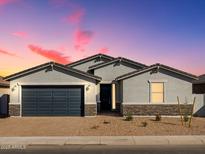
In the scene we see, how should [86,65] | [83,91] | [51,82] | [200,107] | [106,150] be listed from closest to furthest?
1. [106,150]
2. [51,82]
3. [83,91]
4. [200,107]
5. [86,65]

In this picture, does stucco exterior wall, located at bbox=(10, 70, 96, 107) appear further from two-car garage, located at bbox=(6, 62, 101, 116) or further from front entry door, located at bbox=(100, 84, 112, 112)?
front entry door, located at bbox=(100, 84, 112, 112)

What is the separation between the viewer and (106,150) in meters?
13.9

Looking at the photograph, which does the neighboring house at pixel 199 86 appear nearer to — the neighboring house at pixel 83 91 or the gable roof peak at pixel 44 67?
the neighboring house at pixel 83 91

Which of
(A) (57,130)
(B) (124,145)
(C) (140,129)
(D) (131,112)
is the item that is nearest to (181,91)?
(D) (131,112)

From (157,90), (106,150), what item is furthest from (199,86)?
(106,150)

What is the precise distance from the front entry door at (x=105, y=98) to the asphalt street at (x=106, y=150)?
834 inches

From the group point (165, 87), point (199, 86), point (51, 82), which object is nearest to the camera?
point (165, 87)

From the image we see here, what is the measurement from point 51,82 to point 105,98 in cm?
897

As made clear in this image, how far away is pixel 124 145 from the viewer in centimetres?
1537

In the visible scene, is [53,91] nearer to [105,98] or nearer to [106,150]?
[105,98]

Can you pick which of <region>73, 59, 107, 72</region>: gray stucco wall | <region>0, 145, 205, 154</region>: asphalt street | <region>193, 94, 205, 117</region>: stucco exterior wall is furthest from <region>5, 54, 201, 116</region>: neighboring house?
<region>0, 145, 205, 154</region>: asphalt street

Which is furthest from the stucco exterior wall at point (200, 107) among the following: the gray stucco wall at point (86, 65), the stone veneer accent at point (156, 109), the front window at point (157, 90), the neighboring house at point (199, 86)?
the gray stucco wall at point (86, 65)

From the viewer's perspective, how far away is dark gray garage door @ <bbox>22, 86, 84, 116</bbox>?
28938 millimetres

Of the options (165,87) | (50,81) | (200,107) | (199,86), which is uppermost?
(50,81)
